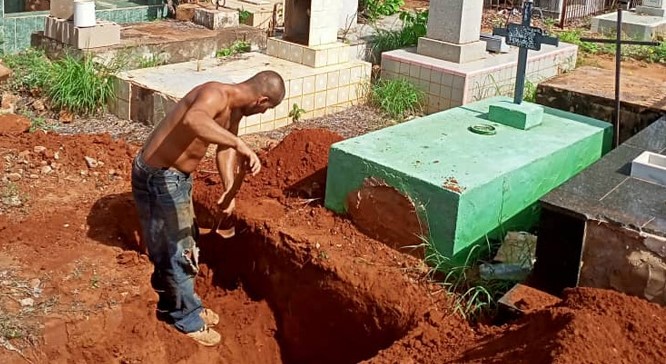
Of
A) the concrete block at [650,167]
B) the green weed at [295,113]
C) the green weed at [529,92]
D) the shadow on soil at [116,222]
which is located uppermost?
the concrete block at [650,167]

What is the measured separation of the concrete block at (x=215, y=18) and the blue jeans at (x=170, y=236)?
5.23m

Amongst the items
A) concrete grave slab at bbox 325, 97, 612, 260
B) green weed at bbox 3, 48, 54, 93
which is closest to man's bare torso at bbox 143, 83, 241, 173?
concrete grave slab at bbox 325, 97, 612, 260

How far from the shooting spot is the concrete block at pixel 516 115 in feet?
21.7

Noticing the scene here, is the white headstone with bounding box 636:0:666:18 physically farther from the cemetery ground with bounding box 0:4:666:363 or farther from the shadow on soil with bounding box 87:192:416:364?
the shadow on soil with bounding box 87:192:416:364

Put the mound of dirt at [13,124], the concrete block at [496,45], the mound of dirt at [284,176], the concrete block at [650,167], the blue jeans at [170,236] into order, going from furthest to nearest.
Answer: the concrete block at [496,45], the mound of dirt at [13,124], the mound of dirt at [284,176], the blue jeans at [170,236], the concrete block at [650,167]

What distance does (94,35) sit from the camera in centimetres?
891

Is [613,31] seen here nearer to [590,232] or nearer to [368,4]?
[368,4]

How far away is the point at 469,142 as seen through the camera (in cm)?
628

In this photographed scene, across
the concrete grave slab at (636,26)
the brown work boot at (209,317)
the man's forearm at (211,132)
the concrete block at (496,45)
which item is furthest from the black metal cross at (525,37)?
the concrete grave slab at (636,26)

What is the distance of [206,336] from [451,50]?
489 cm

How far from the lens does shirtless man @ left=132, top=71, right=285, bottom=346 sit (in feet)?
16.8

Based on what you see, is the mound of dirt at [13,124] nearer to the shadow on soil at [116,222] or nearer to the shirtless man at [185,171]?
the shadow on soil at [116,222]

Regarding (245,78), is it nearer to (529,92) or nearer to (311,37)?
(311,37)

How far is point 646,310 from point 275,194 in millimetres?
2946
